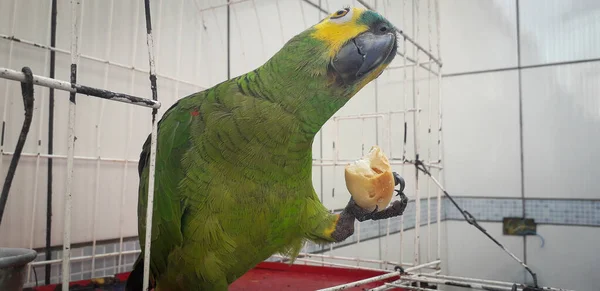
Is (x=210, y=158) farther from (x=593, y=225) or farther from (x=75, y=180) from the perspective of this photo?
(x=593, y=225)

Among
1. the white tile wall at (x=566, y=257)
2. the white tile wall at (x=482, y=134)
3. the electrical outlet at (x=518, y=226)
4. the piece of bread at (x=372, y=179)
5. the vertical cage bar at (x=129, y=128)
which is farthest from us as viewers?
the white tile wall at (x=482, y=134)

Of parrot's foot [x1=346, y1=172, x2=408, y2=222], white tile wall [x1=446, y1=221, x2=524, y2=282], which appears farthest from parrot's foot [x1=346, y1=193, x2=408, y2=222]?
white tile wall [x1=446, y1=221, x2=524, y2=282]

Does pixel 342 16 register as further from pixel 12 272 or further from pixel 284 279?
pixel 284 279

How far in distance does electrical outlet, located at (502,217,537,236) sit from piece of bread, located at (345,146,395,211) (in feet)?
8.69

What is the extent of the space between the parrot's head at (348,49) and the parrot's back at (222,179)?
123mm

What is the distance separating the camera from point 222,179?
99cm

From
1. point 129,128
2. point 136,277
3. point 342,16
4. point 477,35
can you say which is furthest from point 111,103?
point 477,35

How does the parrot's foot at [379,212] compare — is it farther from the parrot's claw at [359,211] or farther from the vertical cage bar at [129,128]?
the vertical cage bar at [129,128]

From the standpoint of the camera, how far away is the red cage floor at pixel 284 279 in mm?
1304

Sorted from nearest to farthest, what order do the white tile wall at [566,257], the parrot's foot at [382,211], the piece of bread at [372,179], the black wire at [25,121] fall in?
the black wire at [25,121] → the piece of bread at [372,179] → the parrot's foot at [382,211] → the white tile wall at [566,257]

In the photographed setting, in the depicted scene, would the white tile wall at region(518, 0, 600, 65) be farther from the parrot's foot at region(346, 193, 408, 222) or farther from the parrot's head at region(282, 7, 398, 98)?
the parrot's head at region(282, 7, 398, 98)

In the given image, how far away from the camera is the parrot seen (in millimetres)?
949

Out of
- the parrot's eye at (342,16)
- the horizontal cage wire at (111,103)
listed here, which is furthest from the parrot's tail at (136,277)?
the parrot's eye at (342,16)

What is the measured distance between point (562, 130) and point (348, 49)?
9.52ft
